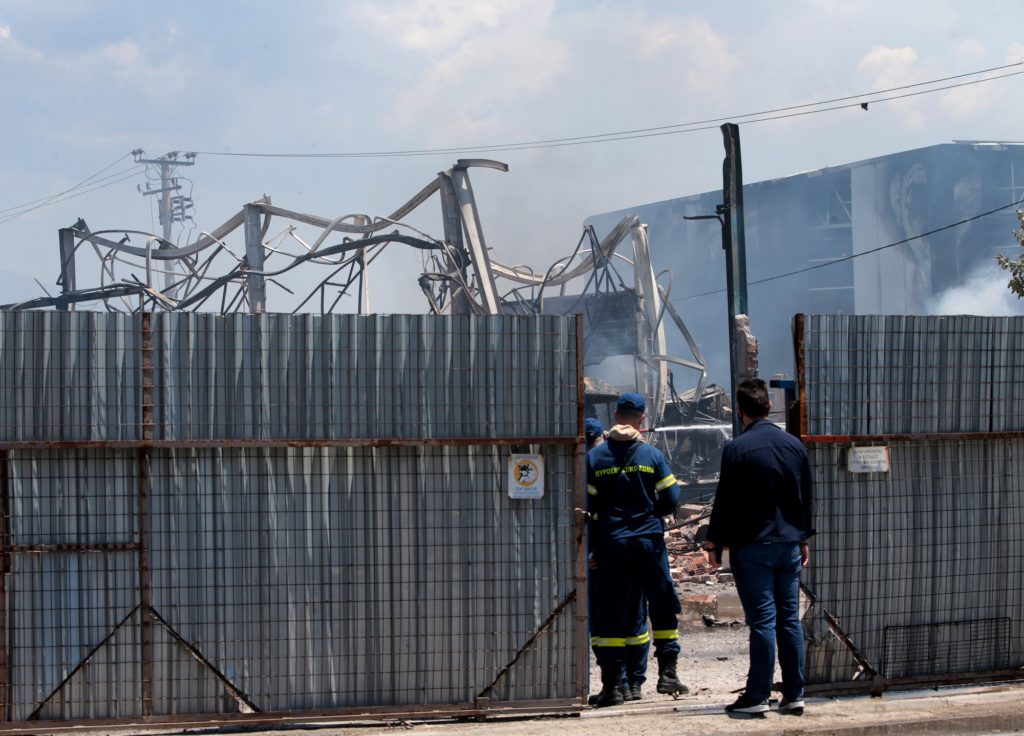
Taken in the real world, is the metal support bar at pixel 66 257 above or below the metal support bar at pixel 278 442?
above

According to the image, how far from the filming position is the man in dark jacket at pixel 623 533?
6156mm

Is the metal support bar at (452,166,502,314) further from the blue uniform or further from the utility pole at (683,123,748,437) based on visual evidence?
the blue uniform

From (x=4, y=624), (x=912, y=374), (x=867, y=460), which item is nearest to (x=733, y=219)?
(x=912, y=374)

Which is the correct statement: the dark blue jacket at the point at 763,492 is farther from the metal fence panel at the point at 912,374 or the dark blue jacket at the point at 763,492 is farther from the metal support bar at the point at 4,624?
the metal support bar at the point at 4,624

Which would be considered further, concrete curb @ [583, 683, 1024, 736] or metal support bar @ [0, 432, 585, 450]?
concrete curb @ [583, 683, 1024, 736]

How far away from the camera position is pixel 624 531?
6145mm

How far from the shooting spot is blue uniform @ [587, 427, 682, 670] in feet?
20.2

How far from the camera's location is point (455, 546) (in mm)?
5738

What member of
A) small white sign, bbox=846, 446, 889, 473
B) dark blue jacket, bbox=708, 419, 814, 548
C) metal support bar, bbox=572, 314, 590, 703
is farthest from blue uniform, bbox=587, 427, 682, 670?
small white sign, bbox=846, 446, 889, 473

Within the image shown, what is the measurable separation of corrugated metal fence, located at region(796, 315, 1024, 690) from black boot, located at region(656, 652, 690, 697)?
2.62 feet

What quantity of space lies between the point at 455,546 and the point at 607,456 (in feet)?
3.53

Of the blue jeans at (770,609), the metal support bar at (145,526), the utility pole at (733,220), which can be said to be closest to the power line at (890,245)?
the utility pole at (733,220)

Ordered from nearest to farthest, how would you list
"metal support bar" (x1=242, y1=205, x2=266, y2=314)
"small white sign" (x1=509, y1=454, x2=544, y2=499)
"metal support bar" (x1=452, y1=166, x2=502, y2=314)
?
"small white sign" (x1=509, y1=454, x2=544, y2=499) → "metal support bar" (x1=452, y1=166, x2=502, y2=314) → "metal support bar" (x1=242, y1=205, x2=266, y2=314)

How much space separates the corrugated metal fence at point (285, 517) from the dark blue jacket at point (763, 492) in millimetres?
796
